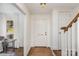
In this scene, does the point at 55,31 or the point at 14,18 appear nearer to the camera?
the point at 14,18

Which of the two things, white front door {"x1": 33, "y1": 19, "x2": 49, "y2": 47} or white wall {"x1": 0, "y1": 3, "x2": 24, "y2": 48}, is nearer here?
white wall {"x1": 0, "y1": 3, "x2": 24, "y2": 48}

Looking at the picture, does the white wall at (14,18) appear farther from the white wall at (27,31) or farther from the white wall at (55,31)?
the white wall at (55,31)

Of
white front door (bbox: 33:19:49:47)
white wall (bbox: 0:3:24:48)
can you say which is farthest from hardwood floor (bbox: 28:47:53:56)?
white wall (bbox: 0:3:24:48)

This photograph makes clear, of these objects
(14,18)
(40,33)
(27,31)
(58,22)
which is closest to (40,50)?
(40,33)

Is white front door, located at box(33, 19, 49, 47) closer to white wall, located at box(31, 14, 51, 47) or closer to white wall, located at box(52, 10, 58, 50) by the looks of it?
white wall, located at box(31, 14, 51, 47)

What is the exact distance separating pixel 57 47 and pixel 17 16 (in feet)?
2.91

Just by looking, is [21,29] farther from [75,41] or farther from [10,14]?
[75,41]

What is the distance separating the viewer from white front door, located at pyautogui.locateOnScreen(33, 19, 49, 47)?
7.58ft

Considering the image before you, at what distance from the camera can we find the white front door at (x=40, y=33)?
7.58 feet

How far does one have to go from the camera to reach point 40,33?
7.64 ft

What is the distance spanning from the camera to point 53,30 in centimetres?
235

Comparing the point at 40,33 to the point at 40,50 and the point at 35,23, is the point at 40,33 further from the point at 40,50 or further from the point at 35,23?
the point at 40,50

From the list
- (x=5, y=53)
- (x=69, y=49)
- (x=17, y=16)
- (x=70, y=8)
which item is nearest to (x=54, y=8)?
(x=70, y=8)

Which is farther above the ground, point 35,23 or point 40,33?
point 35,23
